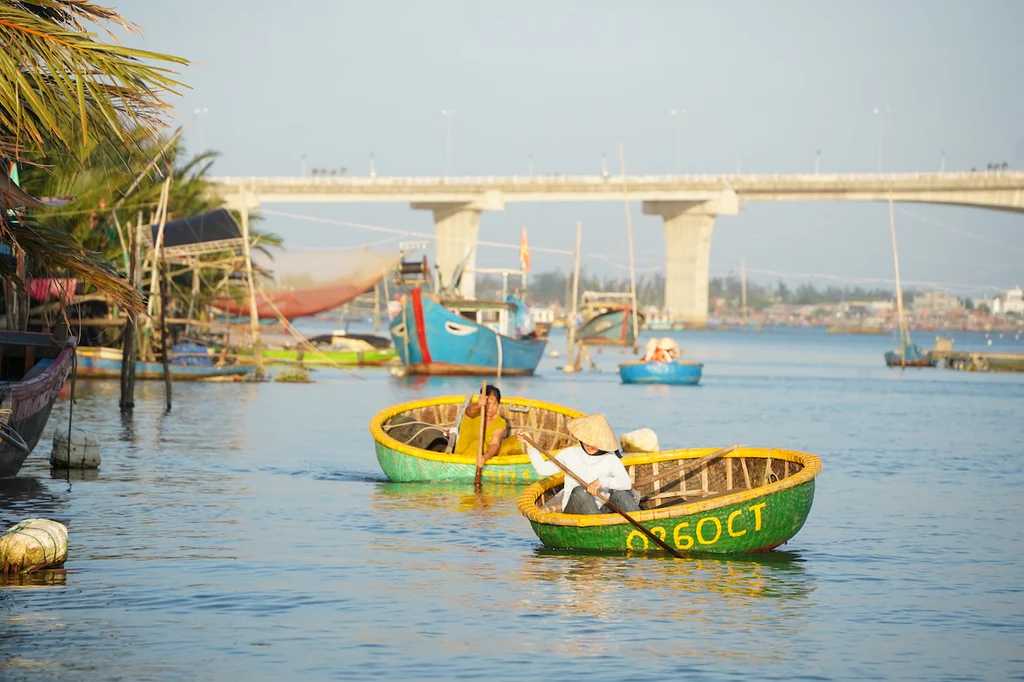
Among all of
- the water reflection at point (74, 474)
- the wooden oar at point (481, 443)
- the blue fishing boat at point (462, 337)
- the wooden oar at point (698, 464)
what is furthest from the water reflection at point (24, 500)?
the blue fishing boat at point (462, 337)

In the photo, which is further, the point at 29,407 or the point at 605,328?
the point at 605,328

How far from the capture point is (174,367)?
1913 inches

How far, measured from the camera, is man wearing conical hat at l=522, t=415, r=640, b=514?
15.3 metres

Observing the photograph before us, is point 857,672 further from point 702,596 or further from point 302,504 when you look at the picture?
point 302,504

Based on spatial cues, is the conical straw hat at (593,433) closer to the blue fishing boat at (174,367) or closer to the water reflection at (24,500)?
the water reflection at (24,500)

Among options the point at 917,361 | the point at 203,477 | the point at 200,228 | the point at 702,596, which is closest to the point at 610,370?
the point at 917,361

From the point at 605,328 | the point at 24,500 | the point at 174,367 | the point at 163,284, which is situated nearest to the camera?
the point at 24,500

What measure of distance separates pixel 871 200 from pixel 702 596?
379 ft

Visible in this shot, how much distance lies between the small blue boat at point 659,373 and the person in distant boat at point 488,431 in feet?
115

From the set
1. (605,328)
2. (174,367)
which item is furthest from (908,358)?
(174,367)

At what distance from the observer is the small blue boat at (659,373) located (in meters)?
Answer: 57.1

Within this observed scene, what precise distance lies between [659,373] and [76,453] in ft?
118

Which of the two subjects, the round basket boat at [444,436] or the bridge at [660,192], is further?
the bridge at [660,192]

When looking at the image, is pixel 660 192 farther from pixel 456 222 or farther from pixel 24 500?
pixel 24 500
